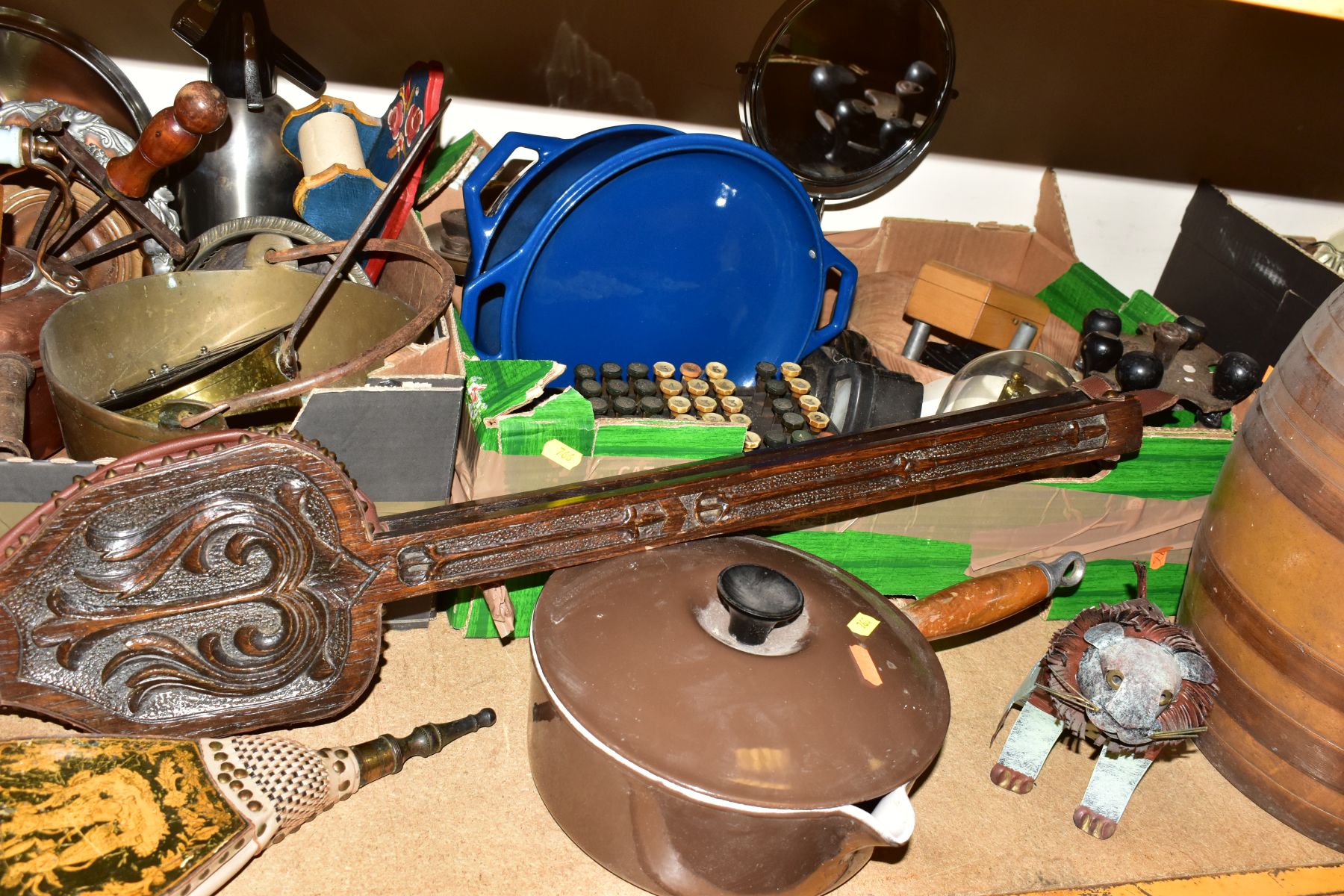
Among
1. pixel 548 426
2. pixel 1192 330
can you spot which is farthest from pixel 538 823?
pixel 1192 330

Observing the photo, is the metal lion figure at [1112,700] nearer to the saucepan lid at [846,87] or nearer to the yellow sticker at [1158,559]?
the yellow sticker at [1158,559]

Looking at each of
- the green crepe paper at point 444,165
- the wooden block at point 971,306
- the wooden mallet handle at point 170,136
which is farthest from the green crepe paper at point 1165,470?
the wooden mallet handle at point 170,136

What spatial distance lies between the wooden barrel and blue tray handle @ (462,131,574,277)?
32.2 inches

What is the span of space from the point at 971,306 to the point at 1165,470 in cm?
37

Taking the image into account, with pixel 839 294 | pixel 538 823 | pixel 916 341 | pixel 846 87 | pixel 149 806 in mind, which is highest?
pixel 846 87

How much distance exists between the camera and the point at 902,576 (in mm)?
1278

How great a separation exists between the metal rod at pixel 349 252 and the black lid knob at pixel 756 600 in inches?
20.4

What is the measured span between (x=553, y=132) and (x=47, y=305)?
2.43ft

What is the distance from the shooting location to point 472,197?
3.73 feet

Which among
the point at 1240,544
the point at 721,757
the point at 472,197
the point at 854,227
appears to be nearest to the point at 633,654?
the point at 721,757

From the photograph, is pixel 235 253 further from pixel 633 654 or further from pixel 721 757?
pixel 721 757

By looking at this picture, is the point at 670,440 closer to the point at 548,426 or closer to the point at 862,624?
the point at 548,426

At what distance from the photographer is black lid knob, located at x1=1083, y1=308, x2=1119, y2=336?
1438 millimetres

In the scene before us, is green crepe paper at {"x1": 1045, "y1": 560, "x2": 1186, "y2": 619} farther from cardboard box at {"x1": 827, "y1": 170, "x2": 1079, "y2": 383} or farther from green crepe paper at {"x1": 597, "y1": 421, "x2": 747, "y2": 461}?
green crepe paper at {"x1": 597, "y1": 421, "x2": 747, "y2": 461}
